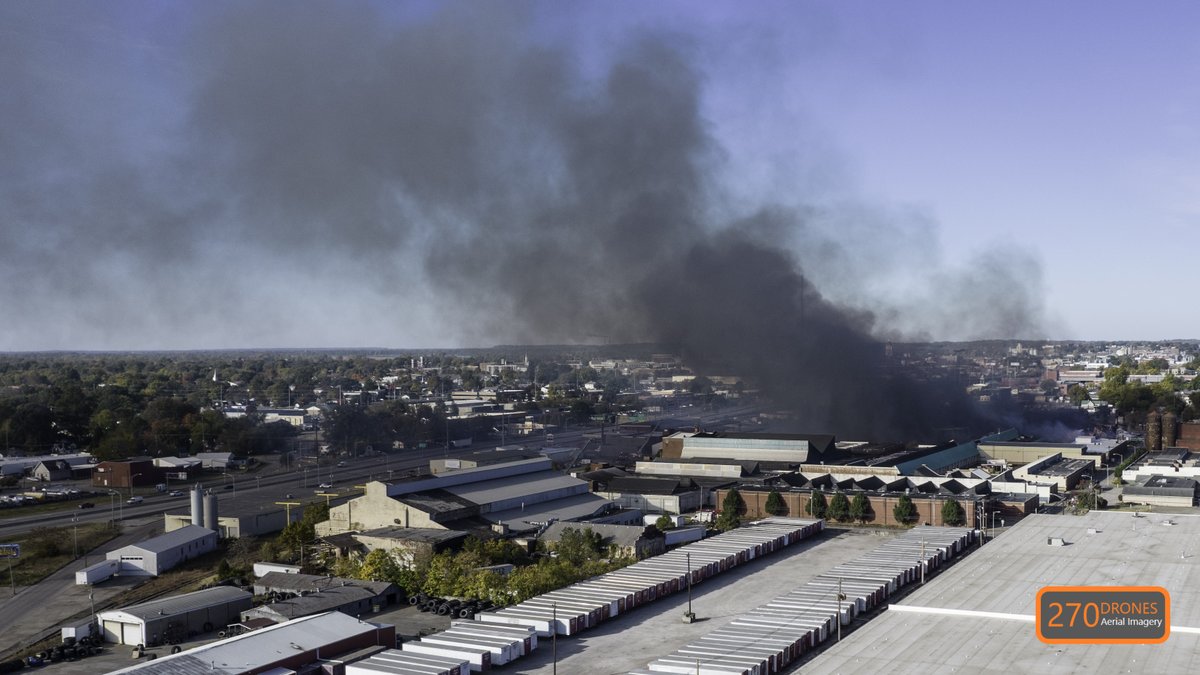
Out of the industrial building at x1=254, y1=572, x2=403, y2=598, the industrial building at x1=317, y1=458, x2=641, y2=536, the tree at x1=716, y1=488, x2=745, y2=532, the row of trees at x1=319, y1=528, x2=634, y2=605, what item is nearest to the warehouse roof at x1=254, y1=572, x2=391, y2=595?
the industrial building at x1=254, y1=572, x2=403, y2=598

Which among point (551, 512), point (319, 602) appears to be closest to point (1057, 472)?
point (551, 512)

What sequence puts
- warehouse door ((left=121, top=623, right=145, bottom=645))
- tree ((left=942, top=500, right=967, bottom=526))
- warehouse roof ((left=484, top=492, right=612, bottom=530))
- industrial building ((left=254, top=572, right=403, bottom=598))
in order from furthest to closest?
tree ((left=942, top=500, right=967, bottom=526)), warehouse roof ((left=484, top=492, right=612, bottom=530)), industrial building ((left=254, top=572, right=403, bottom=598)), warehouse door ((left=121, top=623, right=145, bottom=645))

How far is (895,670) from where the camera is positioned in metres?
14.0

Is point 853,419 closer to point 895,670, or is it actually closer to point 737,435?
point 737,435

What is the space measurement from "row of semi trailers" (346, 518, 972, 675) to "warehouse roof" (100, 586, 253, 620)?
4.95m

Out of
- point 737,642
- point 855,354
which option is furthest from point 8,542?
point 855,354

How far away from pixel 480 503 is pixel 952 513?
Answer: 12.7 meters

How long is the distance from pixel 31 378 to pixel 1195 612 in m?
97.3

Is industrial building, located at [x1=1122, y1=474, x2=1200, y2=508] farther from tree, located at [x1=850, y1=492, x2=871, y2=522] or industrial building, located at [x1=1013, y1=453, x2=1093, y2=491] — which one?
tree, located at [x1=850, y1=492, x2=871, y2=522]

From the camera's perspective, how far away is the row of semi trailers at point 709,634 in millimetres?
15445

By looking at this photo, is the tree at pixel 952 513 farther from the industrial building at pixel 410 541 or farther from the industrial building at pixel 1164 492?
the industrial building at pixel 410 541

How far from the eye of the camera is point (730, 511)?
2972 cm

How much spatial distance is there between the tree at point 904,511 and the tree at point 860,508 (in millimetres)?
745

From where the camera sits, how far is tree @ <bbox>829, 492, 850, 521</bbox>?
30016mm
